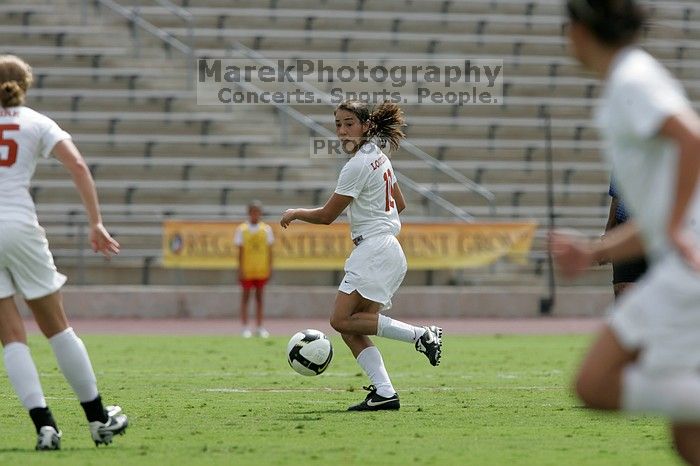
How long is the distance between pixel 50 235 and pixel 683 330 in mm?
20693

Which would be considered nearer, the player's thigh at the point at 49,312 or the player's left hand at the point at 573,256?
the player's left hand at the point at 573,256

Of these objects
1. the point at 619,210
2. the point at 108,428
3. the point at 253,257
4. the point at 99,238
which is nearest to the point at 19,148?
the point at 99,238

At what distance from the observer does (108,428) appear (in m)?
7.64

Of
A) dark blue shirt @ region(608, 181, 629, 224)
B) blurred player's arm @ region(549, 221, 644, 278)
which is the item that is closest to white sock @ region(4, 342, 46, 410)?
blurred player's arm @ region(549, 221, 644, 278)

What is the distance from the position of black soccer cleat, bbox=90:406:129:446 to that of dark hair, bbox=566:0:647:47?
3898mm

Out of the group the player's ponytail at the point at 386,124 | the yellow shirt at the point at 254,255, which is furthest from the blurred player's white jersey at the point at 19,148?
the yellow shirt at the point at 254,255

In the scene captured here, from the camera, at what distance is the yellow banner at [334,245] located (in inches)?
949

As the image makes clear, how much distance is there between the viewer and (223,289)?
23.9 m

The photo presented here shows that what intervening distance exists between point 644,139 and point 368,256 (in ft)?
17.6

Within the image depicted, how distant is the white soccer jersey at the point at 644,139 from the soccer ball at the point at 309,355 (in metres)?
5.70

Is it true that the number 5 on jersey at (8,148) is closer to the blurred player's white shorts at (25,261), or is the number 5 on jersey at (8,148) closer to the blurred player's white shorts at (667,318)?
the blurred player's white shorts at (25,261)

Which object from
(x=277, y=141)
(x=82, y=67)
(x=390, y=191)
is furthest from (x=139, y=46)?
(x=390, y=191)

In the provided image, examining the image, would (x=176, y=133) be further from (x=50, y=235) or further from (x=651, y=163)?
(x=651, y=163)

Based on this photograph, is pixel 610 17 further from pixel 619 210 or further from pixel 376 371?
pixel 376 371
